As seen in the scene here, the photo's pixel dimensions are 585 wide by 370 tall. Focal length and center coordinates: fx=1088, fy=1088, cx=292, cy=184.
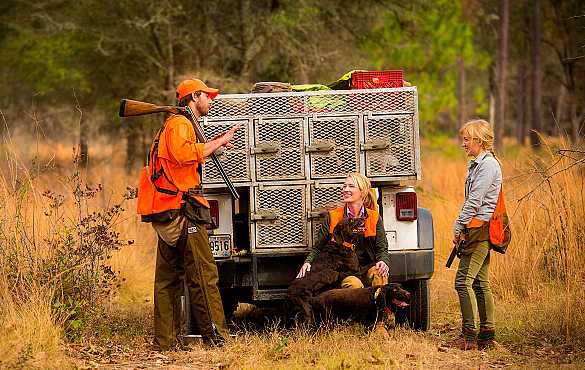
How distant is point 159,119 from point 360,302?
46.0ft

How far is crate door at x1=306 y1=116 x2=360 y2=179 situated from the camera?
8.32 metres

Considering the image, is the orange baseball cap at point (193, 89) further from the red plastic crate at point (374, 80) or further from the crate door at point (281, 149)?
the red plastic crate at point (374, 80)

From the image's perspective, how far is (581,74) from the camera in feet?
91.2

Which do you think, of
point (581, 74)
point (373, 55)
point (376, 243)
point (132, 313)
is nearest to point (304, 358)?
point (376, 243)

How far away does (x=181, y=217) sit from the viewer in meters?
7.98

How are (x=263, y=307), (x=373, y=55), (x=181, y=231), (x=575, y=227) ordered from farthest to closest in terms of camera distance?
(x=373, y=55), (x=263, y=307), (x=575, y=227), (x=181, y=231)

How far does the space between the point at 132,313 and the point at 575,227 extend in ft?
13.8

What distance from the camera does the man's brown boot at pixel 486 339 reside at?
26.2 ft

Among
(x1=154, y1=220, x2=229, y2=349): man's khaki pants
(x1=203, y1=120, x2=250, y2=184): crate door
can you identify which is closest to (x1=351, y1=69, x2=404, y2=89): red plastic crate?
(x1=203, y1=120, x2=250, y2=184): crate door

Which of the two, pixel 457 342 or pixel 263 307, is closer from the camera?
pixel 457 342

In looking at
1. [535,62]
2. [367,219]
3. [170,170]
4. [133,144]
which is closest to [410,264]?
[367,219]

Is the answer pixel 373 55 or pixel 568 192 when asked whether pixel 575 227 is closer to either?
pixel 568 192

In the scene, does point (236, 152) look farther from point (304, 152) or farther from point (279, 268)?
point (279, 268)

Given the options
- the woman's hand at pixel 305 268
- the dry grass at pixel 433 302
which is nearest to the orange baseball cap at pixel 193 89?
the dry grass at pixel 433 302
